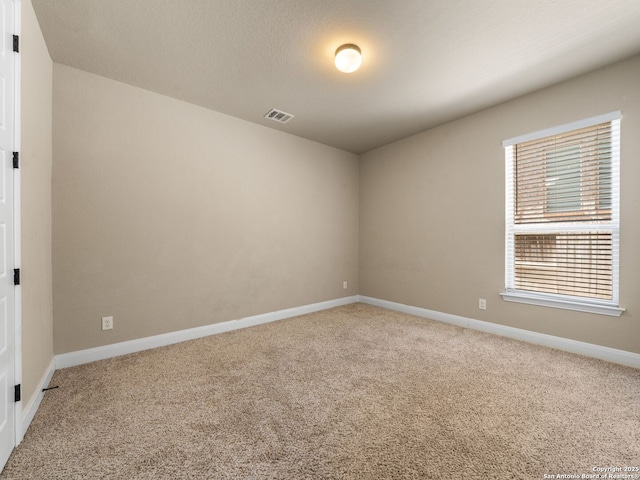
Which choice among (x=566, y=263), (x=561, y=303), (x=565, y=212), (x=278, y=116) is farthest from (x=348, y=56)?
(x=561, y=303)

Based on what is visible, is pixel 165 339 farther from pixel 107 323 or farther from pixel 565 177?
pixel 565 177

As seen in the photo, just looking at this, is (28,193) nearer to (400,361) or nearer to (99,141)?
(99,141)

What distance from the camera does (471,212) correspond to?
3.50m

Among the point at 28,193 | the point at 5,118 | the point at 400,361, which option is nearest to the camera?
the point at 5,118

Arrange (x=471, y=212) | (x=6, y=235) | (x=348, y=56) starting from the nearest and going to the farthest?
(x=6, y=235) < (x=348, y=56) < (x=471, y=212)

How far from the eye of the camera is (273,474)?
131 centimetres

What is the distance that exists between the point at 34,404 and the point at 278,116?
3.40m

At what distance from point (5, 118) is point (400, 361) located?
3134 mm

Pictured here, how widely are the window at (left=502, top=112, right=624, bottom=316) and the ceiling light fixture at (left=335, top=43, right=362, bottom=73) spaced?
6.80 feet

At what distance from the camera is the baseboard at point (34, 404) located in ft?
5.10

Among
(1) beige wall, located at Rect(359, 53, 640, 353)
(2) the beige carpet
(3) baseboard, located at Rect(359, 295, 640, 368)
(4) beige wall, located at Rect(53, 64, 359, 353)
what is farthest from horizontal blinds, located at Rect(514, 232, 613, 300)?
(4) beige wall, located at Rect(53, 64, 359, 353)

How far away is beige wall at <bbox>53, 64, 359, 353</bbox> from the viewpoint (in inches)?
98.8

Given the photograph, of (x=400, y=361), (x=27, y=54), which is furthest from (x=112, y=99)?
(x=400, y=361)

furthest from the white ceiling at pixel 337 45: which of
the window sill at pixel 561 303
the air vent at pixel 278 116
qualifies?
the window sill at pixel 561 303
